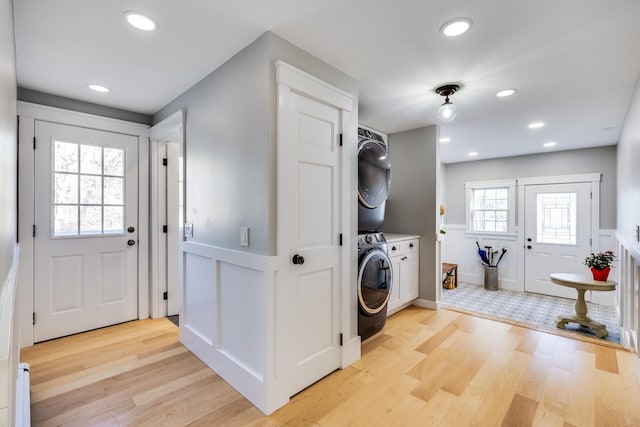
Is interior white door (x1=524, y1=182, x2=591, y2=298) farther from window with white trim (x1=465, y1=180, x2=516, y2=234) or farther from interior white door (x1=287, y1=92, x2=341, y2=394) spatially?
interior white door (x1=287, y1=92, x2=341, y2=394)

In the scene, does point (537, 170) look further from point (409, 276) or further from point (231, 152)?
Answer: point (231, 152)

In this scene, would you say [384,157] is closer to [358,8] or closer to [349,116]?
[349,116]

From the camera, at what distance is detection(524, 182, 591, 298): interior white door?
15.5 feet

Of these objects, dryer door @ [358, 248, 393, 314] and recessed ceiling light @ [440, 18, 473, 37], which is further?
dryer door @ [358, 248, 393, 314]

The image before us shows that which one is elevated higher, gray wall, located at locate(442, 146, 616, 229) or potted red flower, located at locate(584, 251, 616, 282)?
gray wall, located at locate(442, 146, 616, 229)

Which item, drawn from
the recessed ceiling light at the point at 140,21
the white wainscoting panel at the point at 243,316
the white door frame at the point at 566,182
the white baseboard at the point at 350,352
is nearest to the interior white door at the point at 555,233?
the white door frame at the point at 566,182

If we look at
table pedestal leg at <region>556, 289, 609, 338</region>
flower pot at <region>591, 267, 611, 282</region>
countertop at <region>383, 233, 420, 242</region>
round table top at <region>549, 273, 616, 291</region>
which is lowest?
table pedestal leg at <region>556, 289, 609, 338</region>

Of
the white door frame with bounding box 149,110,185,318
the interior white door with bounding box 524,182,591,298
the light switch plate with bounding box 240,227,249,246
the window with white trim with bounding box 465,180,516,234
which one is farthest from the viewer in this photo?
the window with white trim with bounding box 465,180,516,234

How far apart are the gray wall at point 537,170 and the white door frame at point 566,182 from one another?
6 cm

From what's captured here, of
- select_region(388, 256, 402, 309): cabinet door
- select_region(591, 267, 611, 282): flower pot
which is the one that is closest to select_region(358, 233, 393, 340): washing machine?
select_region(388, 256, 402, 309): cabinet door

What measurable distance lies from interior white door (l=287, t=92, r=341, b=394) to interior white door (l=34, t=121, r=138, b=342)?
7.21ft

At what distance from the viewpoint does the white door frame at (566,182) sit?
461 centimetres

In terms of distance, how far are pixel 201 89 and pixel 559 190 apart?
5.50 metres

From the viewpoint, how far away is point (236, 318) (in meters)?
2.02
